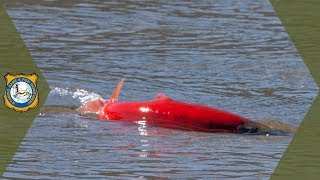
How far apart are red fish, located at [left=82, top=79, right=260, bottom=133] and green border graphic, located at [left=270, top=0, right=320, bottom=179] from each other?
0.36 meters

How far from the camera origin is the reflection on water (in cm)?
593

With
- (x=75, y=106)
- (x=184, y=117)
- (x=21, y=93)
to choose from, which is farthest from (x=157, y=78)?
(x=184, y=117)

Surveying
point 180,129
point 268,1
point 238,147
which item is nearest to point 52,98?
point 180,129

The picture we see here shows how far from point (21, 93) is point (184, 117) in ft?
3.94

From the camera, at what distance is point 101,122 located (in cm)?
700

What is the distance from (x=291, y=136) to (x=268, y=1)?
4.65 meters

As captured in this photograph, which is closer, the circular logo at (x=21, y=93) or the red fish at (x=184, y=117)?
the red fish at (x=184, y=117)

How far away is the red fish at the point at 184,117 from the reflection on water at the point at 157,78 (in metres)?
0.07

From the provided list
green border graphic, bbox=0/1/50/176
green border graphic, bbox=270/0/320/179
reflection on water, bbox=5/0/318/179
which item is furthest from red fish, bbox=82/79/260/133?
green border graphic, bbox=0/1/50/176

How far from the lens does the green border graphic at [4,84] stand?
20.7 feet

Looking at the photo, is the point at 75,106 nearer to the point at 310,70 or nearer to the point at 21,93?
A: the point at 21,93

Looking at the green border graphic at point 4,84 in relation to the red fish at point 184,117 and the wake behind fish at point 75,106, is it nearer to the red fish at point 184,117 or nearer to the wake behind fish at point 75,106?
the wake behind fish at point 75,106

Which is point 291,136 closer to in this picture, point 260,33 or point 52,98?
point 52,98

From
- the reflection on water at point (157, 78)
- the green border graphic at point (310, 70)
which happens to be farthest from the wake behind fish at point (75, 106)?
the green border graphic at point (310, 70)
